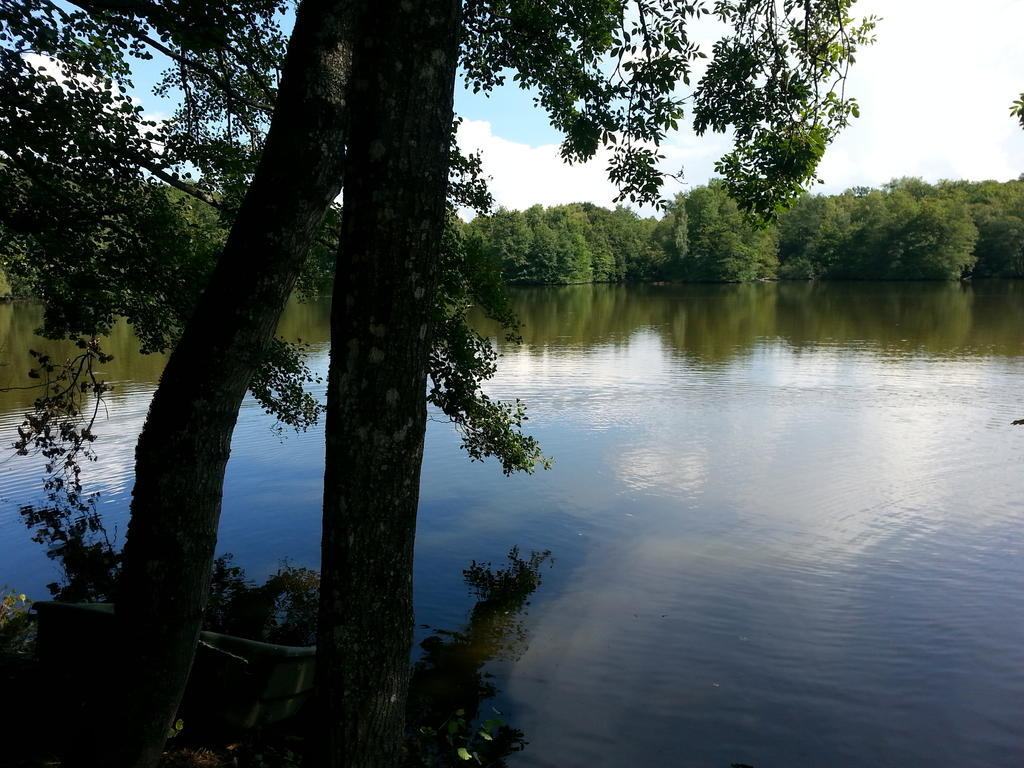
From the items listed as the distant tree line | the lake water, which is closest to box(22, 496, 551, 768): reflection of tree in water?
the lake water

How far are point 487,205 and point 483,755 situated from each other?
6051 millimetres

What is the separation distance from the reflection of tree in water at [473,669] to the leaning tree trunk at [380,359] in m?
3.12

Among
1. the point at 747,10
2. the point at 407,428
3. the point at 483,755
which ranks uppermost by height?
the point at 747,10

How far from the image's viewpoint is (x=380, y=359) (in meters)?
2.80

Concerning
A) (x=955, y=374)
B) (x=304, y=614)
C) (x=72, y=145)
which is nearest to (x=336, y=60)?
(x=72, y=145)

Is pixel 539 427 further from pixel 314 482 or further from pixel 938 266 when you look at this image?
pixel 938 266

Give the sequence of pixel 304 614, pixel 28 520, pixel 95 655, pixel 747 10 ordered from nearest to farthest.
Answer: pixel 95 655
pixel 747 10
pixel 304 614
pixel 28 520

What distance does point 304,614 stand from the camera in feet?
28.0

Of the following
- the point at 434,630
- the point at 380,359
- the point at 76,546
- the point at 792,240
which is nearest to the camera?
the point at 380,359

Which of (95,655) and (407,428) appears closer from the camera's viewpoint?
(407,428)

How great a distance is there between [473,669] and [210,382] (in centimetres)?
516

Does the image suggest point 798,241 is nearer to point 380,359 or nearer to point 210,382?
point 210,382

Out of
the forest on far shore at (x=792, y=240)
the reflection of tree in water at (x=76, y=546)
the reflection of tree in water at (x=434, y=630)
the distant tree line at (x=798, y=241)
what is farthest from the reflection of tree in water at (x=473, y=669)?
the distant tree line at (x=798, y=241)

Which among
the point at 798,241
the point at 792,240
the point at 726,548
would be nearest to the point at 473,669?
the point at 726,548
